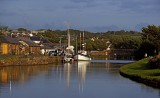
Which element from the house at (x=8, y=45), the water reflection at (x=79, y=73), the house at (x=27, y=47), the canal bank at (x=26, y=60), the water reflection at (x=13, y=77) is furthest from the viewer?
Result: the house at (x=27, y=47)

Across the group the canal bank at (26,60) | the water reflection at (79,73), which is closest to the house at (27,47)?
the canal bank at (26,60)

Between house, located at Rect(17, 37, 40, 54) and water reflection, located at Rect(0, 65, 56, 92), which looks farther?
house, located at Rect(17, 37, 40, 54)

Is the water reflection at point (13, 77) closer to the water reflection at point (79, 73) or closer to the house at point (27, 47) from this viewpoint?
the water reflection at point (79, 73)

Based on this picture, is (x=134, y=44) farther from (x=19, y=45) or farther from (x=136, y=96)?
(x=136, y=96)

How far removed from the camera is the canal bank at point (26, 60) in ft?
279

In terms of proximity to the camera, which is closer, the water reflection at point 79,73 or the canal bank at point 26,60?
the water reflection at point 79,73

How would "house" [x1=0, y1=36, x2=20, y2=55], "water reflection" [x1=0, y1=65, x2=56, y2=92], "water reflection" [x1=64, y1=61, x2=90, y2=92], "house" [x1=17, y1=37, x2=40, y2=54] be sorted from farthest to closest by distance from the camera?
"house" [x1=17, y1=37, x2=40, y2=54]
"house" [x1=0, y1=36, x2=20, y2=55]
"water reflection" [x1=64, y1=61, x2=90, y2=92]
"water reflection" [x1=0, y1=65, x2=56, y2=92]

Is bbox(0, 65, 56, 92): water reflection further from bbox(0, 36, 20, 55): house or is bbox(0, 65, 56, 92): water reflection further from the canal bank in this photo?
bbox(0, 36, 20, 55): house

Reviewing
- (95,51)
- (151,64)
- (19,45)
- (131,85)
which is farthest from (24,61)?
(95,51)

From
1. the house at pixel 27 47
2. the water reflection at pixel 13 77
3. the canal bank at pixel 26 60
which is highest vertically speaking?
the house at pixel 27 47

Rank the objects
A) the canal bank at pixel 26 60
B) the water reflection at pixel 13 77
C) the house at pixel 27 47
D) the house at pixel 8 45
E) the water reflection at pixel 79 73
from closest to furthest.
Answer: the water reflection at pixel 13 77, the water reflection at pixel 79 73, the canal bank at pixel 26 60, the house at pixel 8 45, the house at pixel 27 47

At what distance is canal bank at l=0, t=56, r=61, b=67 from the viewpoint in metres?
85.0

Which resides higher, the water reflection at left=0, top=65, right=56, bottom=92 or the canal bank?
the canal bank

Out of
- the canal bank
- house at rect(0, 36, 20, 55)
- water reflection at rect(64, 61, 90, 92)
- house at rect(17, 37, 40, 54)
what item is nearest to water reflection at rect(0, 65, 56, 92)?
water reflection at rect(64, 61, 90, 92)
